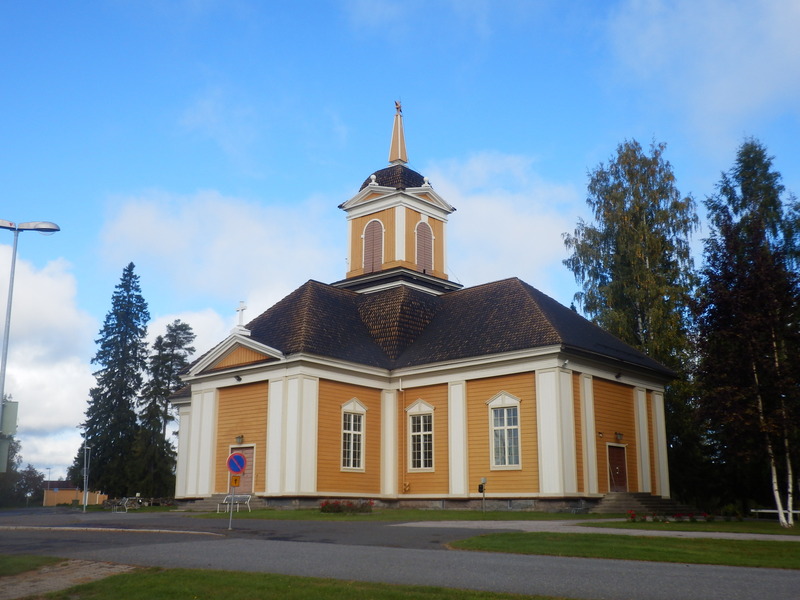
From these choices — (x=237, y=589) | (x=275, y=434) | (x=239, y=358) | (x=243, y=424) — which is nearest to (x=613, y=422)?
(x=275, y=434)

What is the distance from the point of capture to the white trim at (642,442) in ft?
102

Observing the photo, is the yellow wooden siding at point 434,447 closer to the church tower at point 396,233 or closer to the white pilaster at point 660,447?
the church tower at point 396,233

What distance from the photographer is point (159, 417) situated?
2186 inches

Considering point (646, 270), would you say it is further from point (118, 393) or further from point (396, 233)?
point (118, 393)

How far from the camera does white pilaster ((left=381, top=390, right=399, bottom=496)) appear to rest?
31.1 metres

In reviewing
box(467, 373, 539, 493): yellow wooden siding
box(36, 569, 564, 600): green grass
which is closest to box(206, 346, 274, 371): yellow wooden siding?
box(467, 373, 539, 493): yellow wooden siding

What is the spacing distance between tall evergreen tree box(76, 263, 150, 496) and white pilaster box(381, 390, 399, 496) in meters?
26.9

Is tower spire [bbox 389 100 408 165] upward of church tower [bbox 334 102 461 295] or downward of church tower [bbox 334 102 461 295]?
upward

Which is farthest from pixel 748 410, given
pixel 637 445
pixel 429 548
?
pixel 429 548

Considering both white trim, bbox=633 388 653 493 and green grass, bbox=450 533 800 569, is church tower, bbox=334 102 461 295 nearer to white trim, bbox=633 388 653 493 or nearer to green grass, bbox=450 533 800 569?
white trim, bbox=633 388 653 493

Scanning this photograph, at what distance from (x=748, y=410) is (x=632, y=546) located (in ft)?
33.0

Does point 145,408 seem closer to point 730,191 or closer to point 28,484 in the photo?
point 730,191

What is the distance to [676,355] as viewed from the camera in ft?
123

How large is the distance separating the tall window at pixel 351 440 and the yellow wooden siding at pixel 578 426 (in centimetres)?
799
